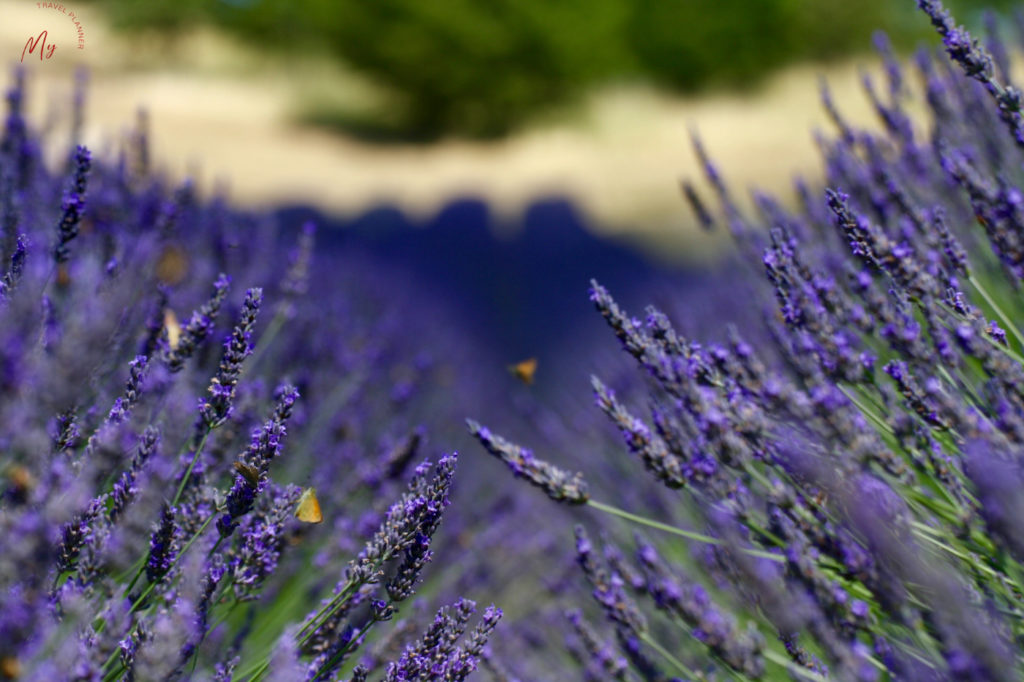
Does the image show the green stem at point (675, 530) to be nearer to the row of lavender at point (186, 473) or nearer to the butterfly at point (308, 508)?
the row of lavender at point (186, 473)

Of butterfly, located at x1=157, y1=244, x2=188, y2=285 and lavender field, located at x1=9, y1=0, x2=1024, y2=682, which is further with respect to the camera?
butterfly, located at x1=157, y1=244, x2=188, y2=285

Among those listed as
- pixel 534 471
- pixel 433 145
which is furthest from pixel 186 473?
pixel 433 145

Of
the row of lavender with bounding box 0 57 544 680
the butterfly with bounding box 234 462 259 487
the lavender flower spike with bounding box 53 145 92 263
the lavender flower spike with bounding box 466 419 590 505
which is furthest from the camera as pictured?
the lavender flower spike with bounding box 53 145 92 263

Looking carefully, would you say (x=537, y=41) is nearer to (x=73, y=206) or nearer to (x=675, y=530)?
(x=73, y=206)

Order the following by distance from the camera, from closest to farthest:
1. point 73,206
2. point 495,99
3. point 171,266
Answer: point 73,206, point 171,266, point 495,99

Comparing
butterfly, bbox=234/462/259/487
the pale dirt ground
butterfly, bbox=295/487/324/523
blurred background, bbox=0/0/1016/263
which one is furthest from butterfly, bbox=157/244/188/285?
blurred background, bbox=0/0/1016/263

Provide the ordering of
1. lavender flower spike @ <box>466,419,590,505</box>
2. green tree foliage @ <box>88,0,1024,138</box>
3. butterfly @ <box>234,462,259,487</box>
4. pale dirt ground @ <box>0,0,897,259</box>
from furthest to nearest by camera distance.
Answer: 1. green tree foliage @ <box>88,0,1024,138</box>
2. pale dirt ground @ <box>0,0,897,259</box>
3. lavender flower spike @ <box>466,419,590,505</box>
4. butterfly @ <box>234,462,259,487</box>

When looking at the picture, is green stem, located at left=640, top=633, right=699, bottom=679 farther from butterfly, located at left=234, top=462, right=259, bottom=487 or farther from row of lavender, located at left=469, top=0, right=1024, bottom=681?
butterfly, located at left=234, top=462, right=259, bottom=487

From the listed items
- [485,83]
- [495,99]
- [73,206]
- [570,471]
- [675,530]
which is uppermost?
[485,83]
